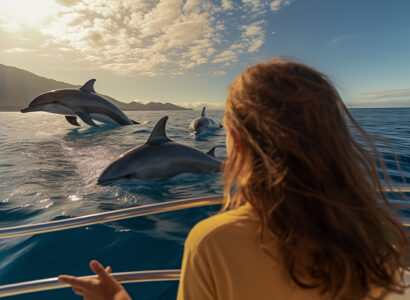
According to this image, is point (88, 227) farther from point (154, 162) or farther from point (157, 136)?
point (157, 136)

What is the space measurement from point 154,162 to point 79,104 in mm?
9412

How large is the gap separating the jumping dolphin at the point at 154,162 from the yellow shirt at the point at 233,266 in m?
4.51

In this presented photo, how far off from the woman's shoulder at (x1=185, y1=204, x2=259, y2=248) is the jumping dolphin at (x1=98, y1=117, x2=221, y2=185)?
449 cm

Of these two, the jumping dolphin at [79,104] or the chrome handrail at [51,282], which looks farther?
the jumping dolphin at [79,104]

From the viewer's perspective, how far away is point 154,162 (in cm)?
536

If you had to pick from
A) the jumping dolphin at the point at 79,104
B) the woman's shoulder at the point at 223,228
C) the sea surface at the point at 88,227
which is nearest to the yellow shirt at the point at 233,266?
the woman's shoulder at the point at 223,228

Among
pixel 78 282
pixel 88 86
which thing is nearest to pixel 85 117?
pixel 88 86

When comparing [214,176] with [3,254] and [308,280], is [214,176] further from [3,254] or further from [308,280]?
[308,280]

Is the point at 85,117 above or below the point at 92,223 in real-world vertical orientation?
above

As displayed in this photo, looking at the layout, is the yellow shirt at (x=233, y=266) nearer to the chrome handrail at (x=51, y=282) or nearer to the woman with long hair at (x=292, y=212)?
the woman with long hair at (x=292, y=212)

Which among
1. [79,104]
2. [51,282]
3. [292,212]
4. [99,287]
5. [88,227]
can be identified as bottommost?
[88,227]

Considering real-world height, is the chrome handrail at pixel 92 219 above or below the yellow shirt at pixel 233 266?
below

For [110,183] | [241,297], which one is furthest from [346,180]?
[110,183]

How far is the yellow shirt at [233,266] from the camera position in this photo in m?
0.71
